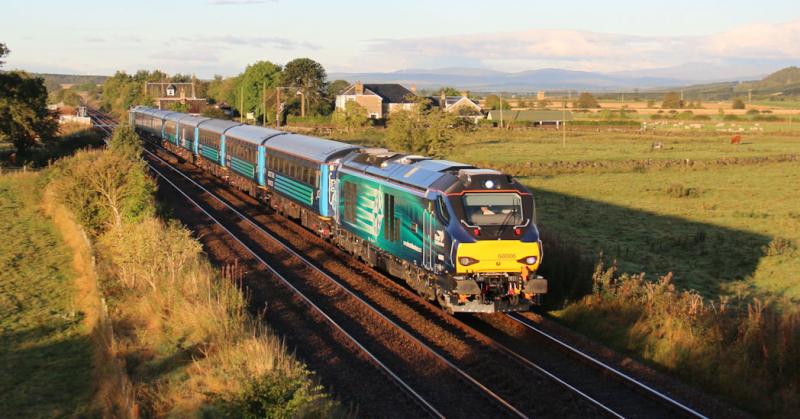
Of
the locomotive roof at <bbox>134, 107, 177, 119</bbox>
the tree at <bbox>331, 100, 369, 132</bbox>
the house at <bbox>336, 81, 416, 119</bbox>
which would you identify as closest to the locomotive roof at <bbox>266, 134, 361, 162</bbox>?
the locomotive roof at <bbox>134, 107, 177, 119</bbox>

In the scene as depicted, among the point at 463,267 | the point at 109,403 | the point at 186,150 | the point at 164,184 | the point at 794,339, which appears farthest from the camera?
the point at 186,150

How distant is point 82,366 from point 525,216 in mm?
10892

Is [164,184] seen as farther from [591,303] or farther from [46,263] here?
[591,303]

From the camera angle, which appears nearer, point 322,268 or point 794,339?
point 794,339

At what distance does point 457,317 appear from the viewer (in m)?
17.4

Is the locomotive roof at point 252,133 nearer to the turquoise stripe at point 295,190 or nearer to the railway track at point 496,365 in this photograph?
the turquoise stripe at point 295,190

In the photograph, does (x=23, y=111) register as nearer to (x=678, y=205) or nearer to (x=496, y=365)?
(x=678, y=205)

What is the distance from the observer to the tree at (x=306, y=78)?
12525 cm

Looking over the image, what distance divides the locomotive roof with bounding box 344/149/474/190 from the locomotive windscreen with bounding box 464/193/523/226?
102cm

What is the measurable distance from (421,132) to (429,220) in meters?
27.4

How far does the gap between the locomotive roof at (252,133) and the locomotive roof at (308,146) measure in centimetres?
131

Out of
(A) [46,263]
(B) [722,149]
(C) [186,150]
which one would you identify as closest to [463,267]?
(A) [46,263]

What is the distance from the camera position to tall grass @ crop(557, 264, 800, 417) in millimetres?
12648

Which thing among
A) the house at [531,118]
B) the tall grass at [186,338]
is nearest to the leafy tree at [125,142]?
the tall grass at [186,338]
